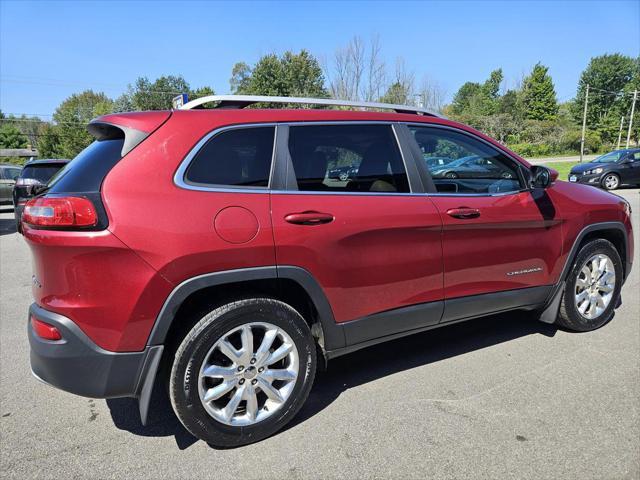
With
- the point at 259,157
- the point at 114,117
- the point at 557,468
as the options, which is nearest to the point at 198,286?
the point at 259,157

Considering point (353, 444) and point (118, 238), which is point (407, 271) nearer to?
point (353, 444)

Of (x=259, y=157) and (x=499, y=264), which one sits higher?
(x=259, y=157)

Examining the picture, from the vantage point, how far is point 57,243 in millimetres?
2234

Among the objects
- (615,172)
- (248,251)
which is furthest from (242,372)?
(615,172)

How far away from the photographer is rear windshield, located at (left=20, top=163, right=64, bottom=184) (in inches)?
440

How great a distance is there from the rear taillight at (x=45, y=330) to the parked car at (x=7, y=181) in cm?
1679

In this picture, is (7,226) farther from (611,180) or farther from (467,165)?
(611,180)

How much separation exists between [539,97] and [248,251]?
2843 inches

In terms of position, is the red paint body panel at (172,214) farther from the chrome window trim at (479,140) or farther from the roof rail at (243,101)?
the chrome window trim at (479,140)

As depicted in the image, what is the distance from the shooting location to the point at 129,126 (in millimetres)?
2445

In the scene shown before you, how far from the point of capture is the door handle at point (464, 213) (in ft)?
10.3

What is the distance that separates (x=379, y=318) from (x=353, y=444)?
0.76m

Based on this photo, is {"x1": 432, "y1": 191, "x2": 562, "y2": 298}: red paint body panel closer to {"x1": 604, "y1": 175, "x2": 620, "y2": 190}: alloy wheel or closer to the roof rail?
the roof rail

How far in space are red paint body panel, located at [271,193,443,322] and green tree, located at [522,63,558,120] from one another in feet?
225
